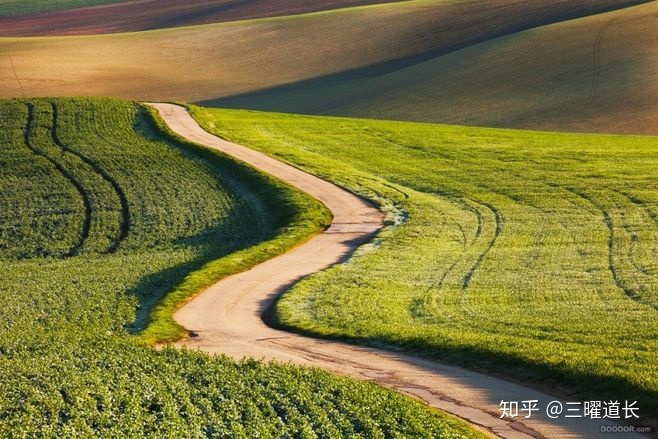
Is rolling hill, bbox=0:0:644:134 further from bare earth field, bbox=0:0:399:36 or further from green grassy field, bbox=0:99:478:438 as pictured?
green grassy field, bbox=0:99:478:438

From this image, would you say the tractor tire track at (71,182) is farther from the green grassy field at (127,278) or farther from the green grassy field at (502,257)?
the green grassy field at (502,257)

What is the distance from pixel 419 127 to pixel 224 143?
1395cm

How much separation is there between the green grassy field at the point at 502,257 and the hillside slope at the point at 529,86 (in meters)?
7.54

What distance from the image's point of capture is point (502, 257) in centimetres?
3275

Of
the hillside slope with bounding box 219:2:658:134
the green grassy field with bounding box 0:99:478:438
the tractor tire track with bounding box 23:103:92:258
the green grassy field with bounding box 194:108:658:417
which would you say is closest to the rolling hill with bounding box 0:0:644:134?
the hillside slope with bounding box 219:2:658:134

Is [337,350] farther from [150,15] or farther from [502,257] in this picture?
[150,15]

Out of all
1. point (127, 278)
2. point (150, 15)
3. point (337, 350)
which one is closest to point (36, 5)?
point (150, 15)

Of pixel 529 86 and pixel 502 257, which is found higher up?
pixel 529 86

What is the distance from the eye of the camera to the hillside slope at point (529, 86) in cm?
6969

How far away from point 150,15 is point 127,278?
3666 inches

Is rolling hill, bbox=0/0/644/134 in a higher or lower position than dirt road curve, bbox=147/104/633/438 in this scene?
higher

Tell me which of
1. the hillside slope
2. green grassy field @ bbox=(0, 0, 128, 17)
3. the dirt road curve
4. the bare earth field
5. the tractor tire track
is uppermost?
green grassy field @ bbox=(0, 0, 128, 17)

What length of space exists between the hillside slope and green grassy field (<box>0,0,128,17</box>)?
5110 centimetres

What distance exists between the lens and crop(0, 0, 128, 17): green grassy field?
12862cm
